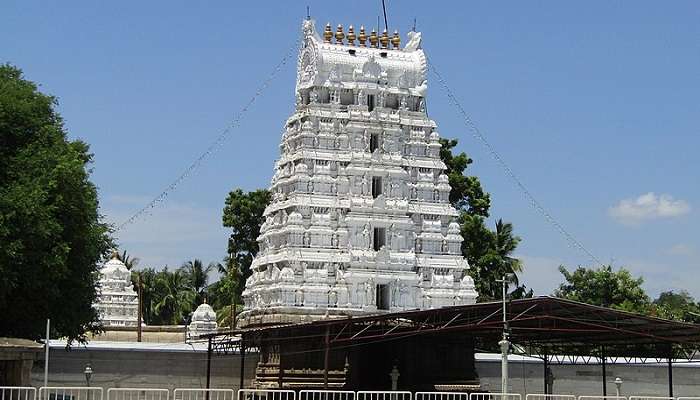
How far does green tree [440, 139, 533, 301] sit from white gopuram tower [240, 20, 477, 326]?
1156 centimetres

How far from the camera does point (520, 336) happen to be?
47.0 m

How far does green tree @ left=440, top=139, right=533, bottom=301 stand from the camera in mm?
68812

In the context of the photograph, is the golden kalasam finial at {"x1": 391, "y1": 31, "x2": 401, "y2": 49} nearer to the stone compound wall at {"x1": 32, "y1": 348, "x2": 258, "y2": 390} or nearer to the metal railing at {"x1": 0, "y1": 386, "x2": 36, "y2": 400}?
the stone compound wall at {"x1": 32, "y1": 348, "x2": 258, "y2": 390}

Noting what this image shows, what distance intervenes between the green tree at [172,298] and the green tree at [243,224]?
16261 millimetres

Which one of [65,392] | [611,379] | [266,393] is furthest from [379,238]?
[266,393]

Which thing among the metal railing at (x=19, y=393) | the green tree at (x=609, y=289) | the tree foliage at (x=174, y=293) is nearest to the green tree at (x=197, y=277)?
the tree foliage at (x=174, y=293)

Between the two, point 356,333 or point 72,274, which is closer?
point 72,274

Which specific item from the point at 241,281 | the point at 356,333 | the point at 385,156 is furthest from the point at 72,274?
the point at 241,281

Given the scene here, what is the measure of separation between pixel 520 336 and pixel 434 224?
1123 centimetres

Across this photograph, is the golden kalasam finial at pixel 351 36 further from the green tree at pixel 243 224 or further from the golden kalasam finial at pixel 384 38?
the green tree at pixel 243 224

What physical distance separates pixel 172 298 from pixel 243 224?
1920 centimetres

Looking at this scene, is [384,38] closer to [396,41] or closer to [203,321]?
[396,41]

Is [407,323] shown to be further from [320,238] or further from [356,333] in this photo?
[320,238]

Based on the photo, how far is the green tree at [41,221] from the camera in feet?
115
